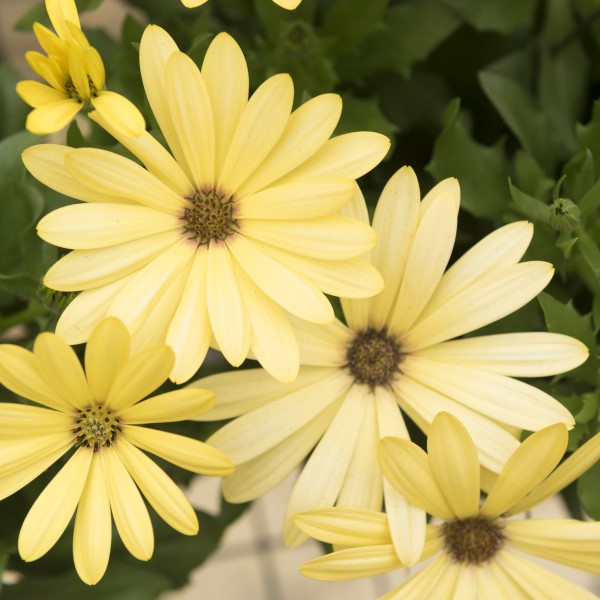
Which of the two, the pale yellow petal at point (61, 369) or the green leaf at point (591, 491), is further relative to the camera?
the green leaf at point (591, 491)

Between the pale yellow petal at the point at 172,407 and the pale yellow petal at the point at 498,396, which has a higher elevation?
the pale yellow petal at the point at 498,396

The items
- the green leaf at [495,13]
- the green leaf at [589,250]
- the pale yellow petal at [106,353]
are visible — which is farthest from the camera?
the green leaf at [495,13]

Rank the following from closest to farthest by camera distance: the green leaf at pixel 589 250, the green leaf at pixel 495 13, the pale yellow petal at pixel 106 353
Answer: the pale yellow petal at pixel 106 353 < the green leaf at pixel 589 250 < the green leaf at pixel 495 13

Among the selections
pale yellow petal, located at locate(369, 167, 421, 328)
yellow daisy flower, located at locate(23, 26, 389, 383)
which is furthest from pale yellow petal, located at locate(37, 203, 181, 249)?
pale yellow petal, located at locate(369, 167, 421, 328)

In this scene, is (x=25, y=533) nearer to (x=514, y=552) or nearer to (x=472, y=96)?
(x=514, y=552)

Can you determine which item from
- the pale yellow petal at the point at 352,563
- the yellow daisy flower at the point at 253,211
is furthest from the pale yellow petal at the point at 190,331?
the pale yellow petal at the point at 352,563

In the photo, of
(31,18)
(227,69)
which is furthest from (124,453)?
(31,18)

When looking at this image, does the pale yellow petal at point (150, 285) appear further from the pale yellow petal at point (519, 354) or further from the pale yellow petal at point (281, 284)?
the pale yellow petal at point (519, 354)
